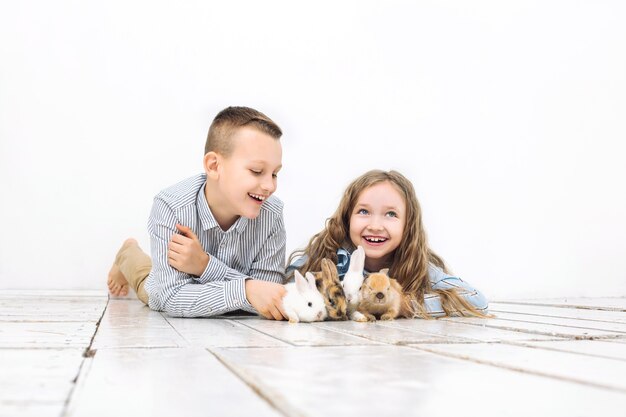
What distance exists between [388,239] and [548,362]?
4.32ft

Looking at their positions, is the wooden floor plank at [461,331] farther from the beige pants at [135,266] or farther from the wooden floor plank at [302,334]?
the beige pants at [135,266]

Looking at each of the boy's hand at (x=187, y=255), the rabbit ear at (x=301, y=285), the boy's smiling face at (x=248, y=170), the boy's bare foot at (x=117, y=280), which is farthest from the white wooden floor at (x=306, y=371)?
→ the boy's bare foot at (x=117, y=280)

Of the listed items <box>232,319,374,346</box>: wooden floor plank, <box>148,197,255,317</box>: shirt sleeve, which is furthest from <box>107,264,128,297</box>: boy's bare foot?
<box>232,319,374,346</box>: wooden floor plank

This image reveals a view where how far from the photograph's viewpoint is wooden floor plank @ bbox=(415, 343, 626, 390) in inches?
35.6

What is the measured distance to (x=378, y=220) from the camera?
92.8 inches

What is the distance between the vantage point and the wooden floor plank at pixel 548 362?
2.97ft

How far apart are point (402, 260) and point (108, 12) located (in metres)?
1.98

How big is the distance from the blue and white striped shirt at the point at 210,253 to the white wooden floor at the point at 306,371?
31cm

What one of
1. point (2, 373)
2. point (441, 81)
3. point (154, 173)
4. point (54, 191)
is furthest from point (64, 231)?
point (2, 373)

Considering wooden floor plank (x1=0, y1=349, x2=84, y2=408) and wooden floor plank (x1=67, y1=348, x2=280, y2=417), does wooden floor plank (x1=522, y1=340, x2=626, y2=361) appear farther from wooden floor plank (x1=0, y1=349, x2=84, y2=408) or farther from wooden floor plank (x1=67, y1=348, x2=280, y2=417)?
wooden floor plank (x1=0, y1=349, x2=84, y2=408)

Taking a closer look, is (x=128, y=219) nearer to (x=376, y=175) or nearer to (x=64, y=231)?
(x=64, y=231)

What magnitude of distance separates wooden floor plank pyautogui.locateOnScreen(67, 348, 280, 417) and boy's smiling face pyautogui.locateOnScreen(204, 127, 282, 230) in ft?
3.48

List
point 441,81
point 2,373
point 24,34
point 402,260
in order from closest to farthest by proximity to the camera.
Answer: point 2,373 → point 402,260 → point 24,34 → point 441,81

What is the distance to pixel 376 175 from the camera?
96.9 inches
